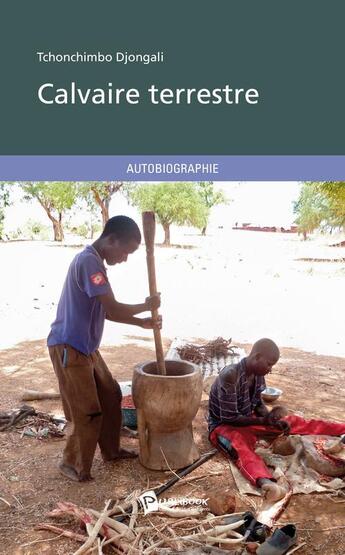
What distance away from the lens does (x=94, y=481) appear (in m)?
3.21

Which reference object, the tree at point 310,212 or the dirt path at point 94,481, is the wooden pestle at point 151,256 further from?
the tree at point 310,212

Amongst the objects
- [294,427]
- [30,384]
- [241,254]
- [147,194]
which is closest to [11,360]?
[30,384]

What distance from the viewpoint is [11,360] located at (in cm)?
588

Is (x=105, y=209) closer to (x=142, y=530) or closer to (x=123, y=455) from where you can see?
(x=123, y=455)

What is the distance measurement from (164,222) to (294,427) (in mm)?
21816

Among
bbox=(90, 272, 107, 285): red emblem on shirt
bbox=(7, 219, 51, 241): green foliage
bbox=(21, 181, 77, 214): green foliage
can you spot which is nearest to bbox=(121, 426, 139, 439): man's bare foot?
bbox=(90, 272, 107, 285): red emblem on shirt

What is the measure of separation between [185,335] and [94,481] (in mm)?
4231

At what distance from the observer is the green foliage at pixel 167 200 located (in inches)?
953

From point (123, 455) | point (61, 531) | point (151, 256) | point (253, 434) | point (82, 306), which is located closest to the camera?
point (61, 531)

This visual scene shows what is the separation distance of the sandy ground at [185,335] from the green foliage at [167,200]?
634cm

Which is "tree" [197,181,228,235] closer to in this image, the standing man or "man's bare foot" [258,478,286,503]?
the standing man

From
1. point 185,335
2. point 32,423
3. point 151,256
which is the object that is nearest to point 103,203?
point 185,335

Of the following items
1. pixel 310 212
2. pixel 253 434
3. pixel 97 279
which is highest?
pixel 310 212

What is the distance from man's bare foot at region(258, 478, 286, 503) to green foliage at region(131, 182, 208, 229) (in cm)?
2155
